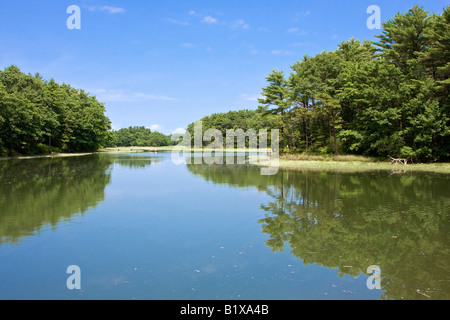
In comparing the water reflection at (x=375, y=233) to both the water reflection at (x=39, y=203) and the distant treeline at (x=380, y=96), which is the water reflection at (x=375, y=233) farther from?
the distant treeline at (x=380, y=96)

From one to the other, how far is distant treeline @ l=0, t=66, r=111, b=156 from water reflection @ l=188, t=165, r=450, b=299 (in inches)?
1580

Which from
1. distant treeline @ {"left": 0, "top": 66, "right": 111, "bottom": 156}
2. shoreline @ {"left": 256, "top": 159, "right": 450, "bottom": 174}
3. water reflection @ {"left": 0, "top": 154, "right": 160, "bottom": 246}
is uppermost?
distant treeline @ {"left": 0, "top": 66, "right": 111, "bottom": 156}

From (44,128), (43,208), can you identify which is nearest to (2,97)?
(44,128)

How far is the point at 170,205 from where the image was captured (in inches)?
499

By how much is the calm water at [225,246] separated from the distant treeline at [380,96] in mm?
18607

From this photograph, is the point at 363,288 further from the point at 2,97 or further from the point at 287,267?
the point at 2,97

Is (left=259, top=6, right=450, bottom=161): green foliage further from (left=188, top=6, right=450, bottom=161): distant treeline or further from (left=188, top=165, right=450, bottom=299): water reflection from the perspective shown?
(left=188, top=165, right=450, bottom=299): water reflection

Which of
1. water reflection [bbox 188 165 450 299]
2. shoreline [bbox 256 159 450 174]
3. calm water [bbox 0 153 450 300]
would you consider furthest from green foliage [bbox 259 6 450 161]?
calm water [bbox 0 153 450 300]

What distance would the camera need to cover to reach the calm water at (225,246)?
527 cm

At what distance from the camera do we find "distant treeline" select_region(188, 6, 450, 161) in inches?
1126

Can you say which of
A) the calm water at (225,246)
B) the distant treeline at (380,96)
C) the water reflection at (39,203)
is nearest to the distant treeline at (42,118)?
the water reflection at (39,203)

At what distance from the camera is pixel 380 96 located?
1239 inches

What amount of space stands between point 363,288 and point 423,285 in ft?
3.36

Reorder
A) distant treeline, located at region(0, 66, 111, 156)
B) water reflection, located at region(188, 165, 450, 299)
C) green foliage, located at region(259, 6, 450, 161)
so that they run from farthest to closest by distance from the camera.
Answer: distant treeline, located at region(0, 66, 111, 156) → green foliage, located at region(259, 6, 450, 161) → water reflection, located at region(188, 165, 450, 299)
